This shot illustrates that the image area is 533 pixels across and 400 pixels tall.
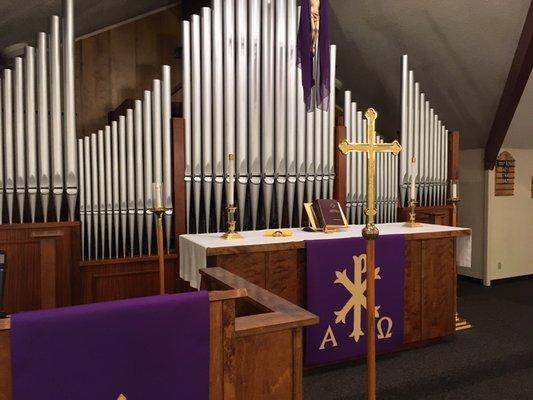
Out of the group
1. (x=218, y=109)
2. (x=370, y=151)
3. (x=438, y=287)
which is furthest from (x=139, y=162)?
(x=438, y=287)

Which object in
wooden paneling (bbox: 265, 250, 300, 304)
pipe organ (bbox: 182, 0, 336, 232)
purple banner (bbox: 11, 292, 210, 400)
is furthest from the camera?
pipe organ (bbox: 182, 0, 336, 232)

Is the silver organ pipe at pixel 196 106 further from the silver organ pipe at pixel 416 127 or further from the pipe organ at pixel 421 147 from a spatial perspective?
the silver organ pipe at pixel 416 127

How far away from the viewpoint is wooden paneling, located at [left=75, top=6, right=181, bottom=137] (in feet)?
14.1

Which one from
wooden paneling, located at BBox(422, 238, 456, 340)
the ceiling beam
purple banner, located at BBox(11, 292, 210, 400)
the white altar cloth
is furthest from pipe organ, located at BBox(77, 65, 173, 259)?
the ceiling beam

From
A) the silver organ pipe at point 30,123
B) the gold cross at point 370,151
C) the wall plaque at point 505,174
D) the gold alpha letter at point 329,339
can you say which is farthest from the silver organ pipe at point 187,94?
the wall plaque at point 505,174

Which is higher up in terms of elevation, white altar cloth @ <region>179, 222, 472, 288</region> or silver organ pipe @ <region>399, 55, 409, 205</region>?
silver organ pipe @ <region>399, 55, 409, 205</region>

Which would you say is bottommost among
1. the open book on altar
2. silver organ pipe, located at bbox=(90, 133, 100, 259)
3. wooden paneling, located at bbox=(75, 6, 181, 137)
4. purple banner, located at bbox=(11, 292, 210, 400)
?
purple banner, located at bbox=(11, 292, 210, 400)

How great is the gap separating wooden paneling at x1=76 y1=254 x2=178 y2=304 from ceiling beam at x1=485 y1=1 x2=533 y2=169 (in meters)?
3.17

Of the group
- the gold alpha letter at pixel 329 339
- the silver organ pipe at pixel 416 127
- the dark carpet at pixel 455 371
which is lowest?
the dark carpet at pixel 455 371

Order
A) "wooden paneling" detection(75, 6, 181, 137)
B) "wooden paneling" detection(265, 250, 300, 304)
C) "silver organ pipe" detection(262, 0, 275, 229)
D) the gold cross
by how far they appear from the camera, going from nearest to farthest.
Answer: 1. the gold cross
2. "wooden paneling" detection(265, 250, 300, 304)
3. "silver organ pipe" detection(262, 0, 275, 229)
4. "wooden paneling" detection(75, 6, 181, 137)

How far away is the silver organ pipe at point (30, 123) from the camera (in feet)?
9.85

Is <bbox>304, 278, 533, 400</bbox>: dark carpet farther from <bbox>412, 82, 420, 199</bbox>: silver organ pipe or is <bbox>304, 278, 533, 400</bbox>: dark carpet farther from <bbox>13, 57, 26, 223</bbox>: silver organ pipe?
<bbox>13, 57, 26, 223</bbox>: silver organ pipe

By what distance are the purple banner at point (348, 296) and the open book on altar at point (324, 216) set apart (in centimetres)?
Answer: 30

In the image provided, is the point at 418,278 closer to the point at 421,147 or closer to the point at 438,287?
the point at 438,287
